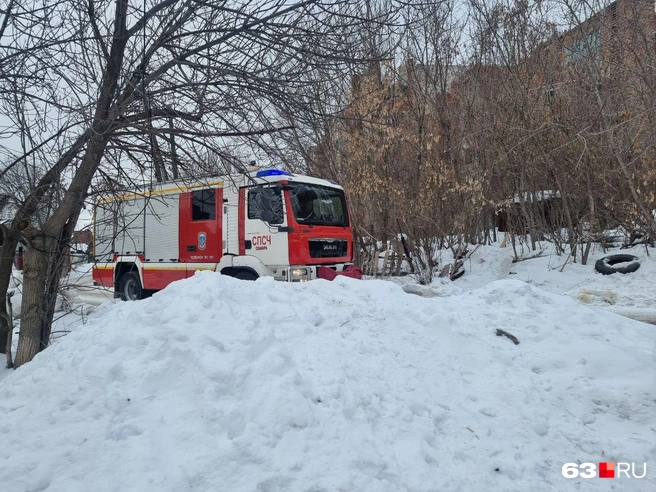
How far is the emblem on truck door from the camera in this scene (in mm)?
Result: 9785

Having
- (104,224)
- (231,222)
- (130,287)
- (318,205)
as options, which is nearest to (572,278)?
(318,205)

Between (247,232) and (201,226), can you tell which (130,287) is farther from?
(247,232)

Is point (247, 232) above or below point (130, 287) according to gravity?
above

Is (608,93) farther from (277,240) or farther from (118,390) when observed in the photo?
(118,390)

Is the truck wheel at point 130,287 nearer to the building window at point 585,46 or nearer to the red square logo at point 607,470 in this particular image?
the red square logo at point 607,470

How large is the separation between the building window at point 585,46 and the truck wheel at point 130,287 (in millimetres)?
12657

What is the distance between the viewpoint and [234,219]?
30.4 feet

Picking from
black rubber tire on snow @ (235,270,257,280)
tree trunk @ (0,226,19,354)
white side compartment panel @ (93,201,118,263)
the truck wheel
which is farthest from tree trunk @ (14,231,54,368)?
the truck wheel

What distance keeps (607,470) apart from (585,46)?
11.5 metres

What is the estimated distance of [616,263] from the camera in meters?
10.6

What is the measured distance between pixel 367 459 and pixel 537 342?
9.02ft

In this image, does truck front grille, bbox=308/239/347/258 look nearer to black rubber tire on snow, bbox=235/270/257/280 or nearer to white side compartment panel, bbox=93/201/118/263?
black rubber tire on snow, bbox=235/270/257/280

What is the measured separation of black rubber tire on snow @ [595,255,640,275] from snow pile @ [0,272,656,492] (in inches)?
245

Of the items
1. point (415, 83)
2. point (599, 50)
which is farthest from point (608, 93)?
point (415, 83)
